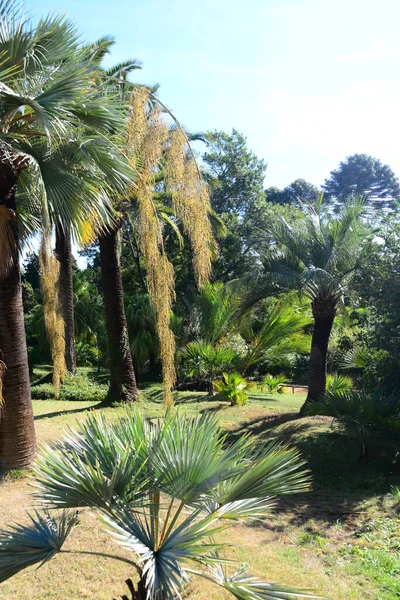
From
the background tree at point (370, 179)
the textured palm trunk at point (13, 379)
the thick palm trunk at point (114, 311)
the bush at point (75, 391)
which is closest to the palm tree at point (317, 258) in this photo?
the thick palm trunk at point (114, 311)

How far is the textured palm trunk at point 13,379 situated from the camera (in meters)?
7.55

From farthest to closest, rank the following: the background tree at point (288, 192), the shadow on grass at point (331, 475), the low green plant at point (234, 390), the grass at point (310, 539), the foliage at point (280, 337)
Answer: the background tree at point (288, 192), the foliage at point (280, 337), the low green plant at point (234, 390), the shadow on grass at point (331, 475), the grass at point (310, 539)

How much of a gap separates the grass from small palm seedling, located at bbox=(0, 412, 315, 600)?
31 cm

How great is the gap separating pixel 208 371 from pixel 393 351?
9042 mm

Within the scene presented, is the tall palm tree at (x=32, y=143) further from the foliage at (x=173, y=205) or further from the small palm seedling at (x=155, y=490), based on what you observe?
the small palm seedling at (x=155, y=490)

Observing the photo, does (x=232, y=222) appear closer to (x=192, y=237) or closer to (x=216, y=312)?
(x=216, y=312)

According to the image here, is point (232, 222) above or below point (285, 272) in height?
above

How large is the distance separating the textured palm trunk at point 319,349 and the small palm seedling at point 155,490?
365 inches

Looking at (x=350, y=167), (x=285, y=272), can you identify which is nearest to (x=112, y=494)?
(x=285, y=272)

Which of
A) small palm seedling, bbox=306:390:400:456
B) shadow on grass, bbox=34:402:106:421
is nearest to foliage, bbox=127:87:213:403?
small palm seedling, bbox=306:390:400:456

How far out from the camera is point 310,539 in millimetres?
6344

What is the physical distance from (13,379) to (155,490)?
4.77 m

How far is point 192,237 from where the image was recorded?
511cm

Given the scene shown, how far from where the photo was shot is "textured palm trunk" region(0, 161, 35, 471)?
7.55 m
